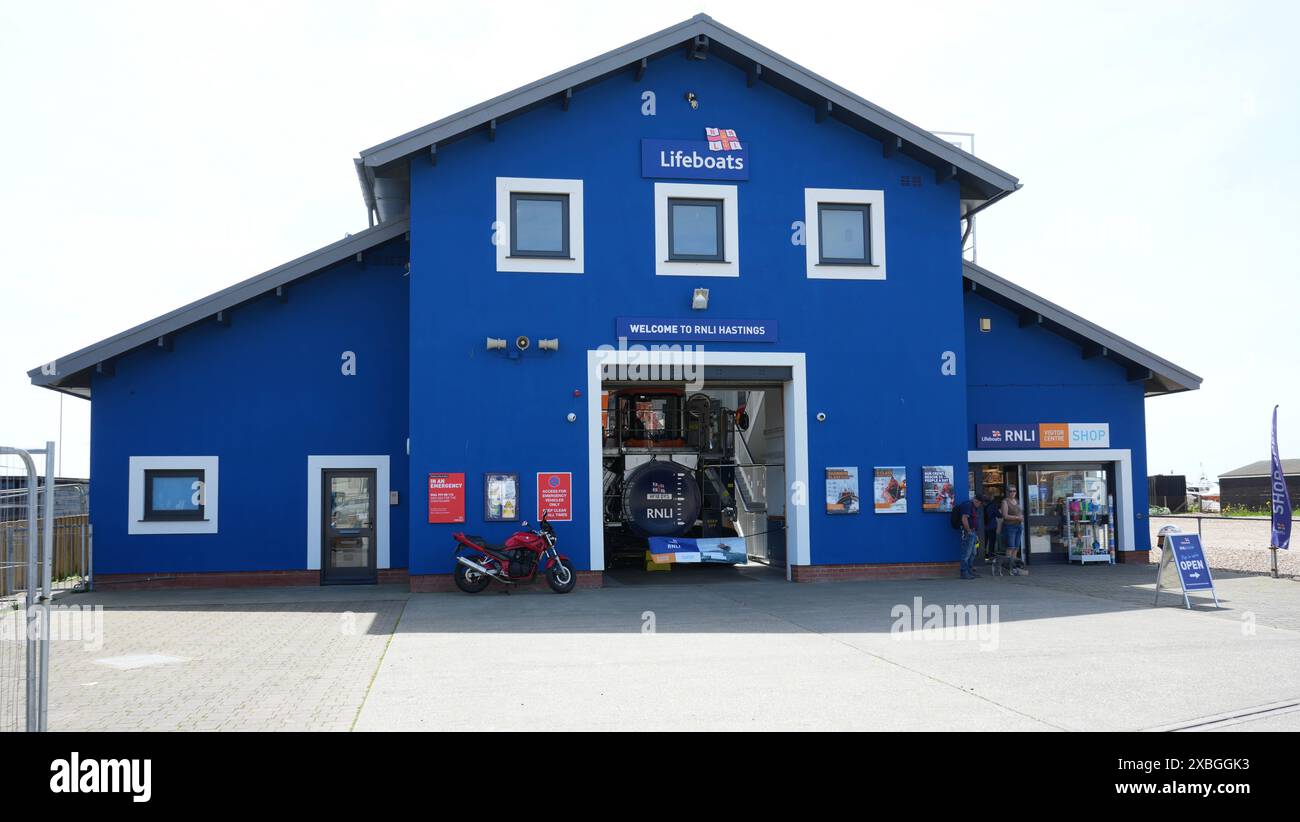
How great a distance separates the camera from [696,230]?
17.6m

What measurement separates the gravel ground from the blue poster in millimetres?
5233

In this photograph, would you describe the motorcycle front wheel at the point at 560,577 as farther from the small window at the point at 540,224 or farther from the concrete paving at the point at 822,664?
the small window at the point at 540,224

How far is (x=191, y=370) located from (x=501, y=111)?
667cm

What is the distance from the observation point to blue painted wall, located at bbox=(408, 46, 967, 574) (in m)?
16.6

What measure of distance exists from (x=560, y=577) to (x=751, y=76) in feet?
28.7

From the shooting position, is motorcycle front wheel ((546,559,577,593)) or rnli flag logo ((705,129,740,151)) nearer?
motorcycle front wheel ((546,559,577,593))

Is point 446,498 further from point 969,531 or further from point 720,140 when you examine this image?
point 969,531

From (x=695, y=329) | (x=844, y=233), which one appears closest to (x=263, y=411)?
(x=695, y=329)

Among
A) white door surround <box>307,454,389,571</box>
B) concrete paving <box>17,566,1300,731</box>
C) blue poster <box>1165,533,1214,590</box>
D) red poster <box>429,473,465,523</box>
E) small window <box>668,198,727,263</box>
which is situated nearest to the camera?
concrete paving <box>17,566,1300,731</box>

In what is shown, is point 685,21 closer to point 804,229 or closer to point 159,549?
point 804,229

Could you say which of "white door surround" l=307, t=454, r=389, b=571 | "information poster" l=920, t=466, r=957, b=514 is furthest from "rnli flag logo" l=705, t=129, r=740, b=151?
"white door surround" l=307, t=454, r=389, b=571

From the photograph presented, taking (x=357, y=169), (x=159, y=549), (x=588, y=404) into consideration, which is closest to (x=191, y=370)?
(x=159, y=549)

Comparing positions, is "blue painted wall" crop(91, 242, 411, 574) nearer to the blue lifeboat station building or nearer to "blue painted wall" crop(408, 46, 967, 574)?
the blue lifeboat station building
